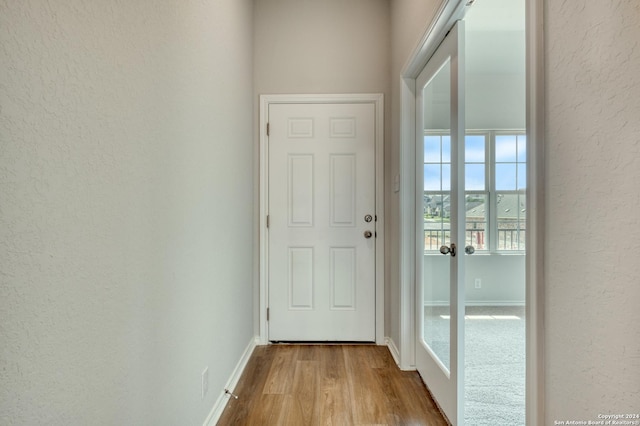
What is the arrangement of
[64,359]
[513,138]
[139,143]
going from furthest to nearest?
[513,138]
[139,143]
[64,359]

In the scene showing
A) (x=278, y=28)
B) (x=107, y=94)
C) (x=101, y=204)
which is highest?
(x=278, y=28)

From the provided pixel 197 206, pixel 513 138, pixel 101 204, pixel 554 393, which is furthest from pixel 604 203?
pixel 513 138

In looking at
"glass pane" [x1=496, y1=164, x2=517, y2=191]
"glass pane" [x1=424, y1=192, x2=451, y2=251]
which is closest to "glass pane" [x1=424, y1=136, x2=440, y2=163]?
"glass pane" [x1=424, y1=192, x2=451, y2=251]

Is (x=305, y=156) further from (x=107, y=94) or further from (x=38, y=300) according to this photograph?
(x=38, y=300)

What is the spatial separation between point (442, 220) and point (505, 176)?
6.33 ft

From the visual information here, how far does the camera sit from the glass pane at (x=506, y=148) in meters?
3.12

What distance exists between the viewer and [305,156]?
2.57 meters

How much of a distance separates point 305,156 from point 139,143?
168 centimetres

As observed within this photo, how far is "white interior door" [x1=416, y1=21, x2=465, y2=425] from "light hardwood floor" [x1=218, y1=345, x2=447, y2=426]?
17 centimetres

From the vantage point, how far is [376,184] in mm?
2541

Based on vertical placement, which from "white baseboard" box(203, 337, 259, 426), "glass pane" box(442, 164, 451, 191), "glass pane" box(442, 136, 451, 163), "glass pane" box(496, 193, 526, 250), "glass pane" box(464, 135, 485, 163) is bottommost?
"white baseboard" box(203, 337, 259, 426)

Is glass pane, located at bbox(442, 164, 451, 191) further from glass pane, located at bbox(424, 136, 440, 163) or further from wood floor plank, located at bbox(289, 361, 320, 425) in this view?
wood floor plank, located at bbox(289, 361, 320, 425)

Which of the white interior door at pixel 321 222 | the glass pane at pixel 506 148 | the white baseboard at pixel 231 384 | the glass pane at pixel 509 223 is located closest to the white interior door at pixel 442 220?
→ the white interior door at pixel 321 222

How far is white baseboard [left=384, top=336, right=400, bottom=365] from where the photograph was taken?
87.0 inches
